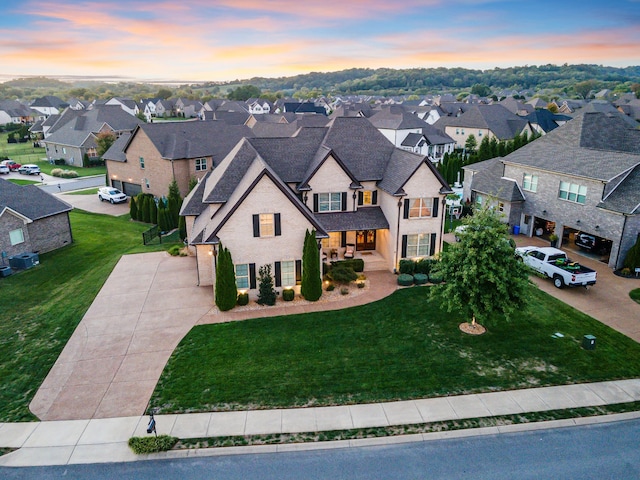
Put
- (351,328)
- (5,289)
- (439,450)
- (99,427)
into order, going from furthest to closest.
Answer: (5,289) → (351,328) → (99,427) → (439,450)

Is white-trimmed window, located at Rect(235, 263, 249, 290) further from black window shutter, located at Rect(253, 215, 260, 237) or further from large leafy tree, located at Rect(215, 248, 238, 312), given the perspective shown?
black window shutter, located at Rect(253, 215, 260, 237)

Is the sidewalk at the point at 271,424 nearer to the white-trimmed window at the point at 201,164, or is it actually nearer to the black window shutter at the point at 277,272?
the black window shutter at the point at 277,272

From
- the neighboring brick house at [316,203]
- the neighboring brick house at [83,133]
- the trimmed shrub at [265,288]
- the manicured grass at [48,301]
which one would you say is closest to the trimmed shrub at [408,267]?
the neighboring brick house at [316,203]

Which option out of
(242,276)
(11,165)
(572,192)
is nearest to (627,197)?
(572,192)

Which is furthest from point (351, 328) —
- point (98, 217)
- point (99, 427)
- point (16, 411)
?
point (98, 217)

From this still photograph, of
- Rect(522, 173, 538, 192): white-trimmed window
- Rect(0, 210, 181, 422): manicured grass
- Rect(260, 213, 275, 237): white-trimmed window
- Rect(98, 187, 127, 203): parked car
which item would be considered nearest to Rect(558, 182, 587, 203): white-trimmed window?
Rect(522, 173, 538, 192): white-trimmed window

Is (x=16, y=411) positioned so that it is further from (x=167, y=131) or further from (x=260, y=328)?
(x=167, y=131)
